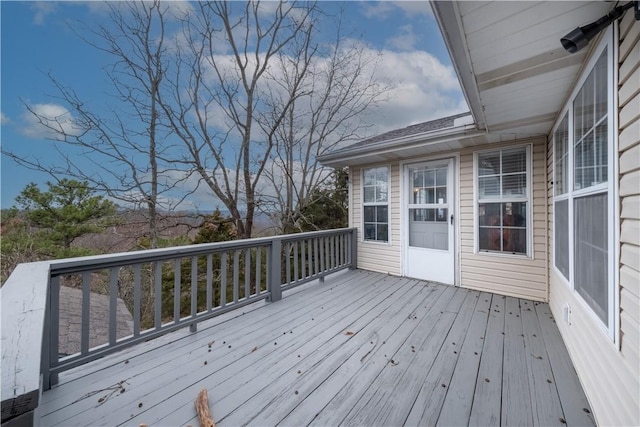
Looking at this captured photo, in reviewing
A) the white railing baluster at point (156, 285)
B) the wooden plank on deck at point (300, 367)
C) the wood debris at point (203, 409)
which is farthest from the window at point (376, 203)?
the wood debris at point (203, 409)

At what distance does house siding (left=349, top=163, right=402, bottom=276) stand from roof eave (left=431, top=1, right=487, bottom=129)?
98.6 inches

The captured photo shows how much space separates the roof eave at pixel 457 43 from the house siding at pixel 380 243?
2.50 metres

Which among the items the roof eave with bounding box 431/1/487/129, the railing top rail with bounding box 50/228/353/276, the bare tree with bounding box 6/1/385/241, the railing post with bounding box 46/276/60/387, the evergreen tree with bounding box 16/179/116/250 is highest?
the bare tree with bounding box 6/1/385/241

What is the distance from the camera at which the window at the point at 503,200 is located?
365 centimetres

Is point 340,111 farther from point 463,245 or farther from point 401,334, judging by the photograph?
point 401,334

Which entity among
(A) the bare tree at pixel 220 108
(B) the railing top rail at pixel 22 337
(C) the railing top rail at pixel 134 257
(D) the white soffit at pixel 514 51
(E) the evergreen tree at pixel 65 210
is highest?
(A) the bare tree at pixel 220 108

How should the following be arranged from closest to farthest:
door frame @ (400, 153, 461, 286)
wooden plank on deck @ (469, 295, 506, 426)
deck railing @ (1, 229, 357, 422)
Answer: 1. deck railing @ (1, 229, 357, 422)
2. wooden plank on deck @ (469, 295, 506, 426)
3. door frame @ (400, 153, 461, 286)

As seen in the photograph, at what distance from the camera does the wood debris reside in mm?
1497

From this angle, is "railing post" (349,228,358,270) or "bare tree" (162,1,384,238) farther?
"bare tree" (162,1,384,238)

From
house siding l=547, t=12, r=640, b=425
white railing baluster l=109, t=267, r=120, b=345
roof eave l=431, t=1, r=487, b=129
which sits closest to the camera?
house siding l=547, t=12, r=640, b=425

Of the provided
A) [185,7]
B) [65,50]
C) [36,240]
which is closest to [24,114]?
[65,50]

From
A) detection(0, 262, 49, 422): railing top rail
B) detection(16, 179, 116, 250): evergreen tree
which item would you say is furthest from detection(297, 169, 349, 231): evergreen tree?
detection(0, 262, 49, 422): railing top rail

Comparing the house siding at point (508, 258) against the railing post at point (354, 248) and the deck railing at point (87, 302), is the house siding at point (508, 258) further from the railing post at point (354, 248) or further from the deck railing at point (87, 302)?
the deck railing at point (87, 302)

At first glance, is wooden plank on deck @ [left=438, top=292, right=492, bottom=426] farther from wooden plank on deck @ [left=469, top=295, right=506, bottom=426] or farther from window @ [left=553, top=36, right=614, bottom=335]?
window @ [left=553, top=36, right=614, bottom=335]
